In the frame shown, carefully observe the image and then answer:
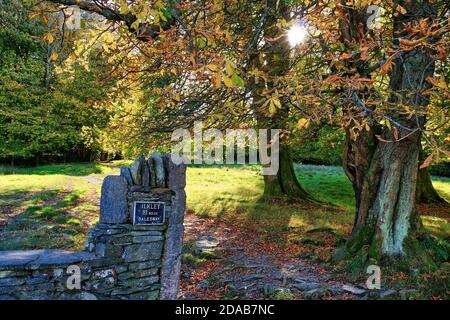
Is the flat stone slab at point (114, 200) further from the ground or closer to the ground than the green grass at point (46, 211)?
further from the ground

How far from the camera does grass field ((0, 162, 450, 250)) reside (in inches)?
394

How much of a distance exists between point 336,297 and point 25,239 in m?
7.56

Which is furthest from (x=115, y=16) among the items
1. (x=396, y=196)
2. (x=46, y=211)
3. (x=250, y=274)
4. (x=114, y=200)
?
(x=46, y=211)

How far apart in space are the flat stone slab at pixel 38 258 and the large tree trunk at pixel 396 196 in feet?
18.4

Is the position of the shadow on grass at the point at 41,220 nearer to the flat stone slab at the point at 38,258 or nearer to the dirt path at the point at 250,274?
the dirt path at the point at 250,274

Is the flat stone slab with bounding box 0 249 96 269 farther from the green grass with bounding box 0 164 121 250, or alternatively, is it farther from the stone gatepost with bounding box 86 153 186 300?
the green grass with bounding box 0 164 121 250

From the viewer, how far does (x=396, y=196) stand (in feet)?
25.9

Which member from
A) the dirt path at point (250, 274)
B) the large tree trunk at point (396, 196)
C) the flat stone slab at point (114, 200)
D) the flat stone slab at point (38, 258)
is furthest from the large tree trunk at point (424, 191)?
the flat stone slab at point (38, 258)

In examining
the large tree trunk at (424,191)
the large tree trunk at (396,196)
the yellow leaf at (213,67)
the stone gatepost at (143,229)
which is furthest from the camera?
the large tree trunk at (424,191)

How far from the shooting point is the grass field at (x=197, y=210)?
1001 centimetres

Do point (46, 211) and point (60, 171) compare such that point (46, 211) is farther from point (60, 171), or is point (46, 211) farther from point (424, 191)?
point (424, 191)

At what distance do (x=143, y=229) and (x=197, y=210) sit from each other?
918 centimetres
